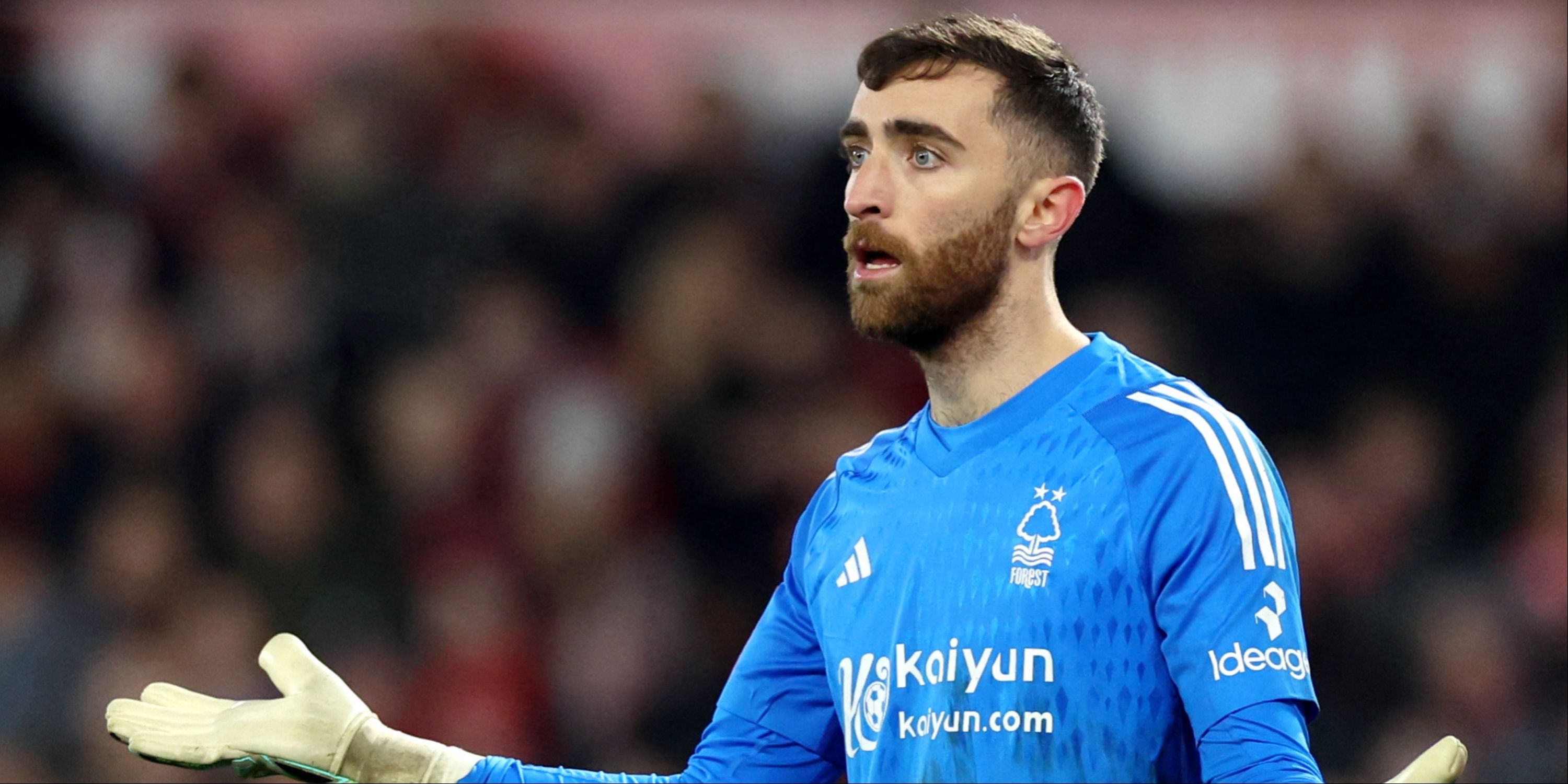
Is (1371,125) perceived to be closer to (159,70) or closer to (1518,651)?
(1518,651)

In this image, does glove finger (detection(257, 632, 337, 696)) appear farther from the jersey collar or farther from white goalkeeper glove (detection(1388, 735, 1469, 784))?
white goalkeeper glove (detection(1388, 735, 1469, 784))

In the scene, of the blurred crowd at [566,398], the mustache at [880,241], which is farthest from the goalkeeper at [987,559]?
the blurred crowd at [566,398]

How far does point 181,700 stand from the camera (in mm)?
3525

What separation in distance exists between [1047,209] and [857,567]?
0.75 metres

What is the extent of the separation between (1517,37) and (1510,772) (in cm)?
353

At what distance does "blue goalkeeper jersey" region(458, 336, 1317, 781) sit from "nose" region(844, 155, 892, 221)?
1.38ft

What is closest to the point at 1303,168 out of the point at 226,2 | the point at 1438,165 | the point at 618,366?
the point at 1438,165

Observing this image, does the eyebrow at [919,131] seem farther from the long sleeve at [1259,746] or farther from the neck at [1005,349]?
the long sleeve at [1259,746]

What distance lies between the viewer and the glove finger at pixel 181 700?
350 centimetres

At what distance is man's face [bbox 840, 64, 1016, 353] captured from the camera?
139 inches

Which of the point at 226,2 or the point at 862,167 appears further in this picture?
the point at 226,2

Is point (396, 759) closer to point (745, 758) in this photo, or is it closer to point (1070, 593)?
point (745, 758)

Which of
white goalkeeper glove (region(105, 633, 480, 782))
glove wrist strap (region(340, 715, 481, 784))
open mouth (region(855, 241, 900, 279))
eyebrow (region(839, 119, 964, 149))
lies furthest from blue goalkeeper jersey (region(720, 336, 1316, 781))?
white goalkeeper glove (region(105, 633, 480, 782))

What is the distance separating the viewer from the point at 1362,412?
7547mm
